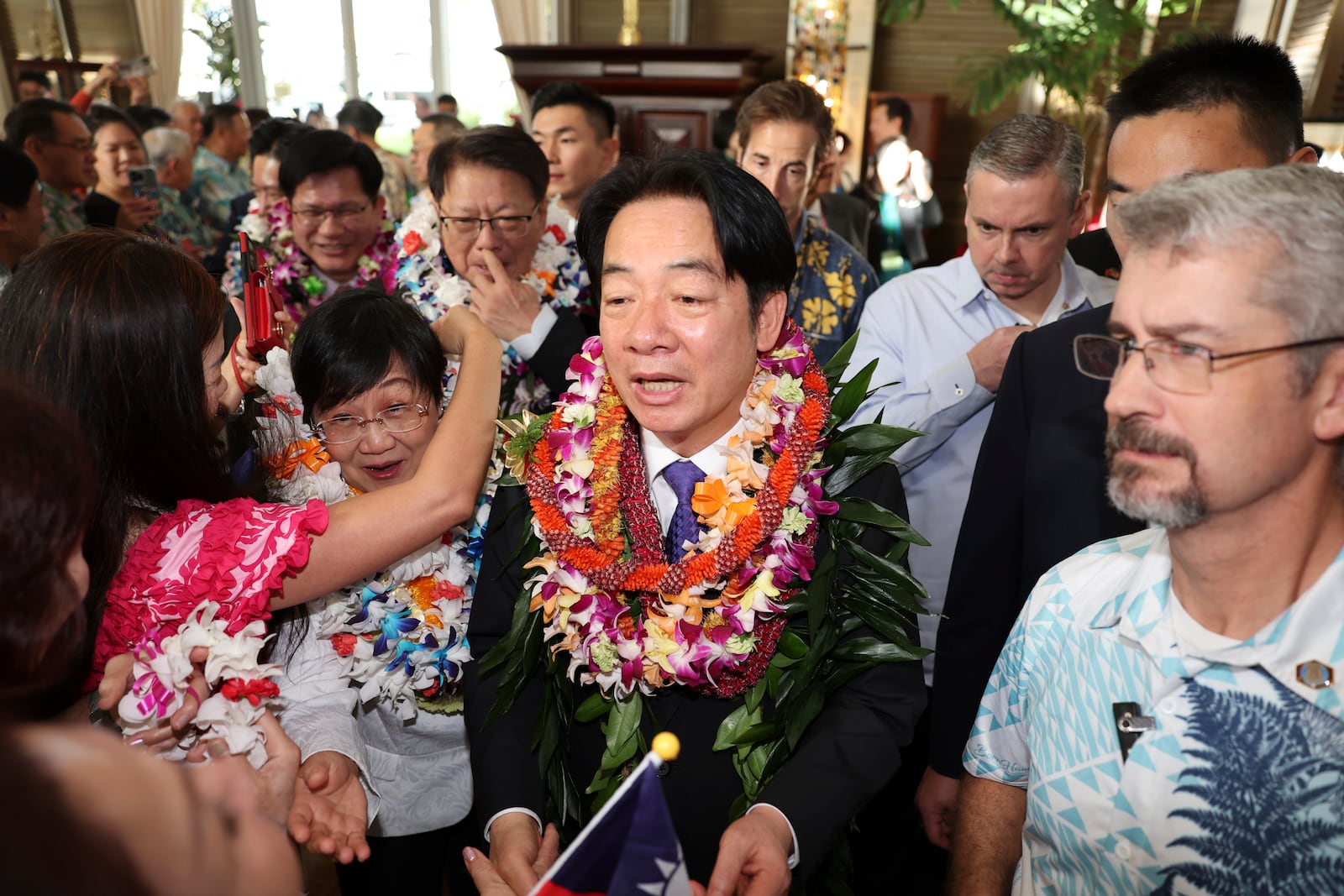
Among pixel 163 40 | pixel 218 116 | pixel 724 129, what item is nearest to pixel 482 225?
pixel 724 129

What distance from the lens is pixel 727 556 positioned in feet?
5.31

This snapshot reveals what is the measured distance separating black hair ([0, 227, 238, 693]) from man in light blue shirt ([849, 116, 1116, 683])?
1.54 metres

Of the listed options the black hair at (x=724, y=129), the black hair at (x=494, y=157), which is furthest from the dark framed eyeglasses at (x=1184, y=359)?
the black hair at (x=724, y=129)

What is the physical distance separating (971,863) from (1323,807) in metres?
0.52

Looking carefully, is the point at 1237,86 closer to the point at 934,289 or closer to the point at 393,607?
the point at 934,289

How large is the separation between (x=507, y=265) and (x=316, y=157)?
2.87ft

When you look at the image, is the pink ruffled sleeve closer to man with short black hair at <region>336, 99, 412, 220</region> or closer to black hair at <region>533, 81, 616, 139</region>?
black hair at <region>533, 81, 616, 139</region>

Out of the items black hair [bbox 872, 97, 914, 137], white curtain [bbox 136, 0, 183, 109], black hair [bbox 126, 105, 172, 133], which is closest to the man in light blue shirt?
black hair [bbox 872, 97, 914, 137]

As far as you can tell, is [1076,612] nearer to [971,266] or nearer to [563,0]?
[971,266]

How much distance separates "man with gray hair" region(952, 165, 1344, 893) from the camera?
3.50 feet

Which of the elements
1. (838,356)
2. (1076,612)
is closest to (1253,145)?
(838,356)

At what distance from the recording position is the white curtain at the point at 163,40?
1021 centimetres

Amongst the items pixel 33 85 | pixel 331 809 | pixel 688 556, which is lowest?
pixel 331 809

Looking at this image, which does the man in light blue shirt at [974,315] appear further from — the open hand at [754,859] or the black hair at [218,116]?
the black hair at [218,116]
